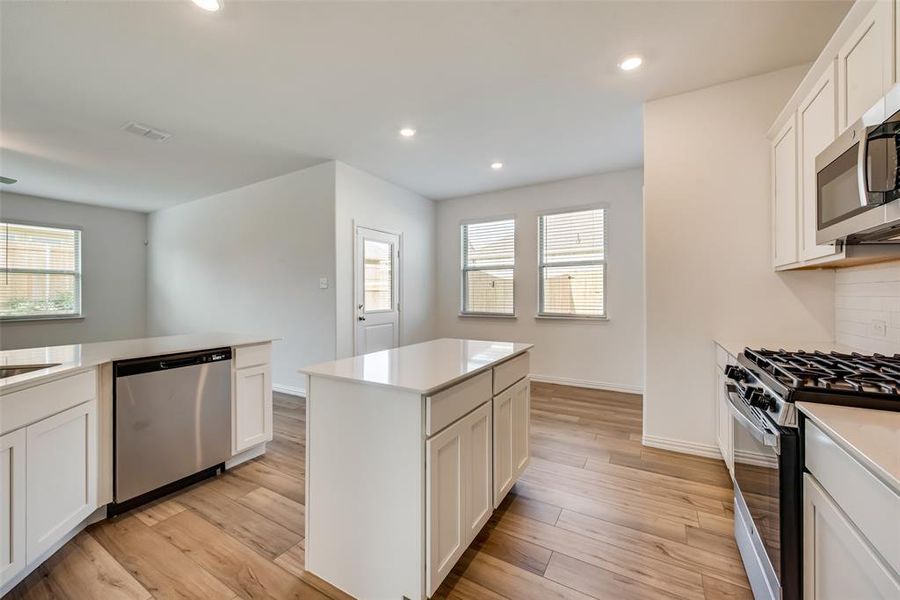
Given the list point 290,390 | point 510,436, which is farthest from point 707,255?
point 290,390

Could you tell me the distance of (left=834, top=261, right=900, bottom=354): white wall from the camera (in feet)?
5.64

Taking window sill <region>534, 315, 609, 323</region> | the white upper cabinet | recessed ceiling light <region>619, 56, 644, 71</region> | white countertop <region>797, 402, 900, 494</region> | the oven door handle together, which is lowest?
the oven door handle

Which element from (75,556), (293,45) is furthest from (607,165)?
(75,556)

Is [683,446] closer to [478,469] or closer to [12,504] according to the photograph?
[478,469]

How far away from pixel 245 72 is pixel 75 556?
113 inches

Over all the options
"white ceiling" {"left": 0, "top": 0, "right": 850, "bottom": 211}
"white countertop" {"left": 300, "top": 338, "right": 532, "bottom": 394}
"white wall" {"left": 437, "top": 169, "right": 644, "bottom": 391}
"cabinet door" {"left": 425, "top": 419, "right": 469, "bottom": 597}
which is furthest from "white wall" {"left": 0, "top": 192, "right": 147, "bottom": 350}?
"cabinet door" {"left": 425, "top": 419, "right": 469, "bottom": 597}

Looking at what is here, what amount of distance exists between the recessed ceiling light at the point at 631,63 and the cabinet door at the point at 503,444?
2.20 m

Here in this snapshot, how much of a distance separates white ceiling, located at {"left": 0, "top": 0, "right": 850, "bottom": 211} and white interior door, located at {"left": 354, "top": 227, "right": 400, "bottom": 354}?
→ 40.9 inches

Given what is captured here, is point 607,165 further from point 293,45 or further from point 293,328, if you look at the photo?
point 293,328

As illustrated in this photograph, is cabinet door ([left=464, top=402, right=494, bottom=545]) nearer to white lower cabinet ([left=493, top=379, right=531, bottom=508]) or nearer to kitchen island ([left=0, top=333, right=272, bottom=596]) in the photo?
white lower cabinet ([left=493, top=379, right=531, bottom=508])

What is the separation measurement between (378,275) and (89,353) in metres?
2.90

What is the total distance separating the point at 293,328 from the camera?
14.2 feet

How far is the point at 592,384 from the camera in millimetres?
4480

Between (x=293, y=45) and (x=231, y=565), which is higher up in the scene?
(x=293, y=45)
